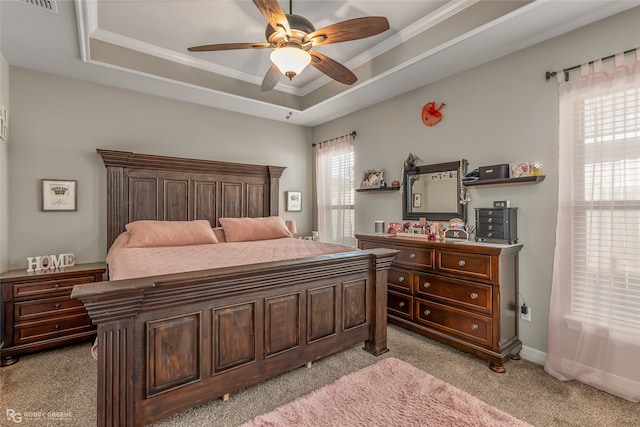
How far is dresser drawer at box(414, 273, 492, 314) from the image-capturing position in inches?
96.0

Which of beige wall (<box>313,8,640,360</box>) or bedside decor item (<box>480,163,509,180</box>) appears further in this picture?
bedside decor item (<box>480,163,509,180</box>)

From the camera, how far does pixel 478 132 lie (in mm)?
2934

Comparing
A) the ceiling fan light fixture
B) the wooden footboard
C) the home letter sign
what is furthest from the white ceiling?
the wooden footboard

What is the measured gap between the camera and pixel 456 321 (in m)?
2.62

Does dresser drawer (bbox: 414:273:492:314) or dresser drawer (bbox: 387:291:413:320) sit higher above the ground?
dresser drawer (bbox: 414:273:492:314)

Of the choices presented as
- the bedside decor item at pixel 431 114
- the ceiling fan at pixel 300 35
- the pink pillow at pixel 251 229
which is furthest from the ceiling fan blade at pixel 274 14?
the pink pillow at pixel 251 229

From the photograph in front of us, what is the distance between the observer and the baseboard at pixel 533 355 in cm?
246

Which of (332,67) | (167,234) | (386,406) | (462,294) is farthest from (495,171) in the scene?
(167,234)

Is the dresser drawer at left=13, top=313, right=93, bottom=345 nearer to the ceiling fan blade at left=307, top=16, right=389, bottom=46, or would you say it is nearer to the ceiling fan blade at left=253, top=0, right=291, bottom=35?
the ceiling fan blade at left=253, top=0, right=291, bottom=35

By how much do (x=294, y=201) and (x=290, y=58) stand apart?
299 cm

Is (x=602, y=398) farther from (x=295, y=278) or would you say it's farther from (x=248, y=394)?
(x=248, y=394)

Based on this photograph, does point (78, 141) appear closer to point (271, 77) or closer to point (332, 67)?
point (271, 77)

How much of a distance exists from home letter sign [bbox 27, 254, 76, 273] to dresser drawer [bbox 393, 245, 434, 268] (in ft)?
11.0

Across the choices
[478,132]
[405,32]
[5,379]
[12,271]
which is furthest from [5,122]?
[478,132]
